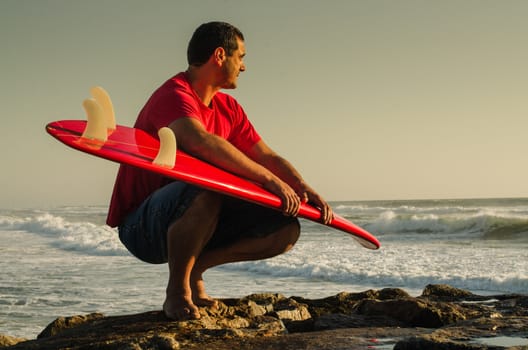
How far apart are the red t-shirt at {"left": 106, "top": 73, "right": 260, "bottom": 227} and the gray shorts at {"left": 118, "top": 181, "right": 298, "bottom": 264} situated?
0.30 feet

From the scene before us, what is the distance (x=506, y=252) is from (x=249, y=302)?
11.0 m

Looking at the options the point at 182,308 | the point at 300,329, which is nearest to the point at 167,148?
the point at 182,308

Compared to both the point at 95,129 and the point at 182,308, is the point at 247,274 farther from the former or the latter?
the point at 95,129

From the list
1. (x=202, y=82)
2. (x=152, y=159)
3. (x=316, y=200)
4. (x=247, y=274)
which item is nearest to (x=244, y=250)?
(x=316, y=200)

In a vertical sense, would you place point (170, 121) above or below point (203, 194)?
above

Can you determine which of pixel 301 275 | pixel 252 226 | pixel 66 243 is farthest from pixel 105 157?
pixel 66 243

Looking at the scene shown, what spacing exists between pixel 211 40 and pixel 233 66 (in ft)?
0.50

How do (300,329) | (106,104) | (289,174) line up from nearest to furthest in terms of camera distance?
1. (106,104)
2. (289,174)
3. (300,329)

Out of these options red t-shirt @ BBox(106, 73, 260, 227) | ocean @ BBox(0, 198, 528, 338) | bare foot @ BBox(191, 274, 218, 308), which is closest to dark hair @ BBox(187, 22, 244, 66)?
red t-shirt @ BBox(106, 73, 260, 227)

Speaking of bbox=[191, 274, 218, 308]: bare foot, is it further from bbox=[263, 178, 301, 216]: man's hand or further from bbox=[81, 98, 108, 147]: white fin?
bbox=[81, 98, 108, 147]: white fin

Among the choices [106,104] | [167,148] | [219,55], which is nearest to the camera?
[167,148]

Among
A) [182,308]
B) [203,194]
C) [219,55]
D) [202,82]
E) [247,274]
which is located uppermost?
[219,55]

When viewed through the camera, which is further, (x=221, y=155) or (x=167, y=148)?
(x=221, y=155)

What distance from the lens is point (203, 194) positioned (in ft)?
8.94
